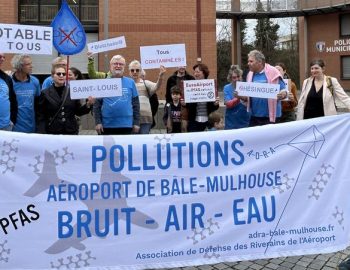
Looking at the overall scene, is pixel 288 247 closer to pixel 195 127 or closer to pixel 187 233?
pixel 187 233

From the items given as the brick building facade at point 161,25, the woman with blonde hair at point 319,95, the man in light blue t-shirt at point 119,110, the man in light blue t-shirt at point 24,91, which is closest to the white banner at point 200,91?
the man in light blue t-shirt at point 119,110

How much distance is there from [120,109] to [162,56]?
142 cm

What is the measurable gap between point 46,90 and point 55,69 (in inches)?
11.6

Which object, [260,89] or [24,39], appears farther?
[260,89]

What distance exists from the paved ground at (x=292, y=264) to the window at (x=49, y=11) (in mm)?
15462

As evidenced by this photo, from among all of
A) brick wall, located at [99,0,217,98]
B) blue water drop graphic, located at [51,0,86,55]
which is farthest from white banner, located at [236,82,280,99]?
brick wall, located at [99,0,217,98]

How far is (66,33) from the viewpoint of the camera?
6.39 metres

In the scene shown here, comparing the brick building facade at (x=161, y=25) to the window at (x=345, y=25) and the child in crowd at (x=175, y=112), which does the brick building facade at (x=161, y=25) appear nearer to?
the child in crowd at (x=175, y=112)

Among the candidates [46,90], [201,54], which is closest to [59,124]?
[46,90]

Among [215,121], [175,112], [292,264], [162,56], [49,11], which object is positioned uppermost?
[49,11]

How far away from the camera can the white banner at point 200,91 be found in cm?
648

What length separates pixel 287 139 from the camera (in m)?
4.25

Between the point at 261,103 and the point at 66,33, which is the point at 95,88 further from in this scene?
the point at 261,103

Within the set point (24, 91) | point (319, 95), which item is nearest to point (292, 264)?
point (319, 95)
